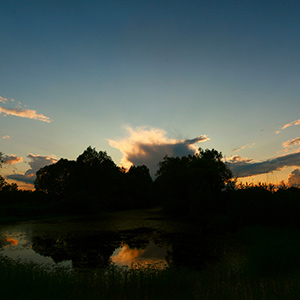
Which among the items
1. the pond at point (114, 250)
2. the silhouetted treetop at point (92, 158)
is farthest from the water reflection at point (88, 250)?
the silhouetted treetop at point (92, 158)

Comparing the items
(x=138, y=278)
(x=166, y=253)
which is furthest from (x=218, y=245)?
(x=138, y=278)

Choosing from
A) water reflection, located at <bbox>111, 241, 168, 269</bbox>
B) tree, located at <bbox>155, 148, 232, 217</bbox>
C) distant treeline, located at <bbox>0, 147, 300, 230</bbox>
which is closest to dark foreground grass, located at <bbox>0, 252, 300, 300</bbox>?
water reflection, located at <bbox>111, 241, 168, 269</bbox>

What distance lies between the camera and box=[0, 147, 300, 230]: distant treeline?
26328 millimetres

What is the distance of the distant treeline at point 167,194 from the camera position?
86.4 ft

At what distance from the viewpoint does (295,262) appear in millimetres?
13555

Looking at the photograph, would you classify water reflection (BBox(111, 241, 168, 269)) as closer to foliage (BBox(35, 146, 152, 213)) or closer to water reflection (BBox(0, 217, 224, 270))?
water reflection (BBox(0, 217, 224, 270))

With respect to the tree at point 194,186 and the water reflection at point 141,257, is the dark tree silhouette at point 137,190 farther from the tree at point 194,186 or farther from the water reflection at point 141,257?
the water reflection at point 141,257

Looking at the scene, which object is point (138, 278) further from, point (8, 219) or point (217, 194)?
point (8, 219)

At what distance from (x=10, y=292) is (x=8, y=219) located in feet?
125

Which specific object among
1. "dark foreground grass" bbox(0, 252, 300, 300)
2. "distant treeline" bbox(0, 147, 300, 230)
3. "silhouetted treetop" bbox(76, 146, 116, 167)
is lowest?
"dark foreground grass" bbox(0, 252, 300, 300)

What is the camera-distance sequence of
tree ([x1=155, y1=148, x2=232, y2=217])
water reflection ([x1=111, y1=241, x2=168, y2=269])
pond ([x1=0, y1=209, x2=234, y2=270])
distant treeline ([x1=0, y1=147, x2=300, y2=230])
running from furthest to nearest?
tree ([x1=155, y1=148, x2=232, y2=217]) < distant treeline ([x1=0, y1=147, x2=300, y2=230]) < pond ([x1=0, y1=209, x2=234, y2=270]) < water reflection ([x1=111, y1=241, x2=168, y2=269])

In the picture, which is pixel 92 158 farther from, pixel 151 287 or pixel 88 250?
pixel 151 287

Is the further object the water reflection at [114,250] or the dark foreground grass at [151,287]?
the water reflection at [114,250]

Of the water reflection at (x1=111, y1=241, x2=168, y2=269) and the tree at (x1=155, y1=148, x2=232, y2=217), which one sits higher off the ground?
the tree at (x1=155, y1=148, x2=232, y2=217)
